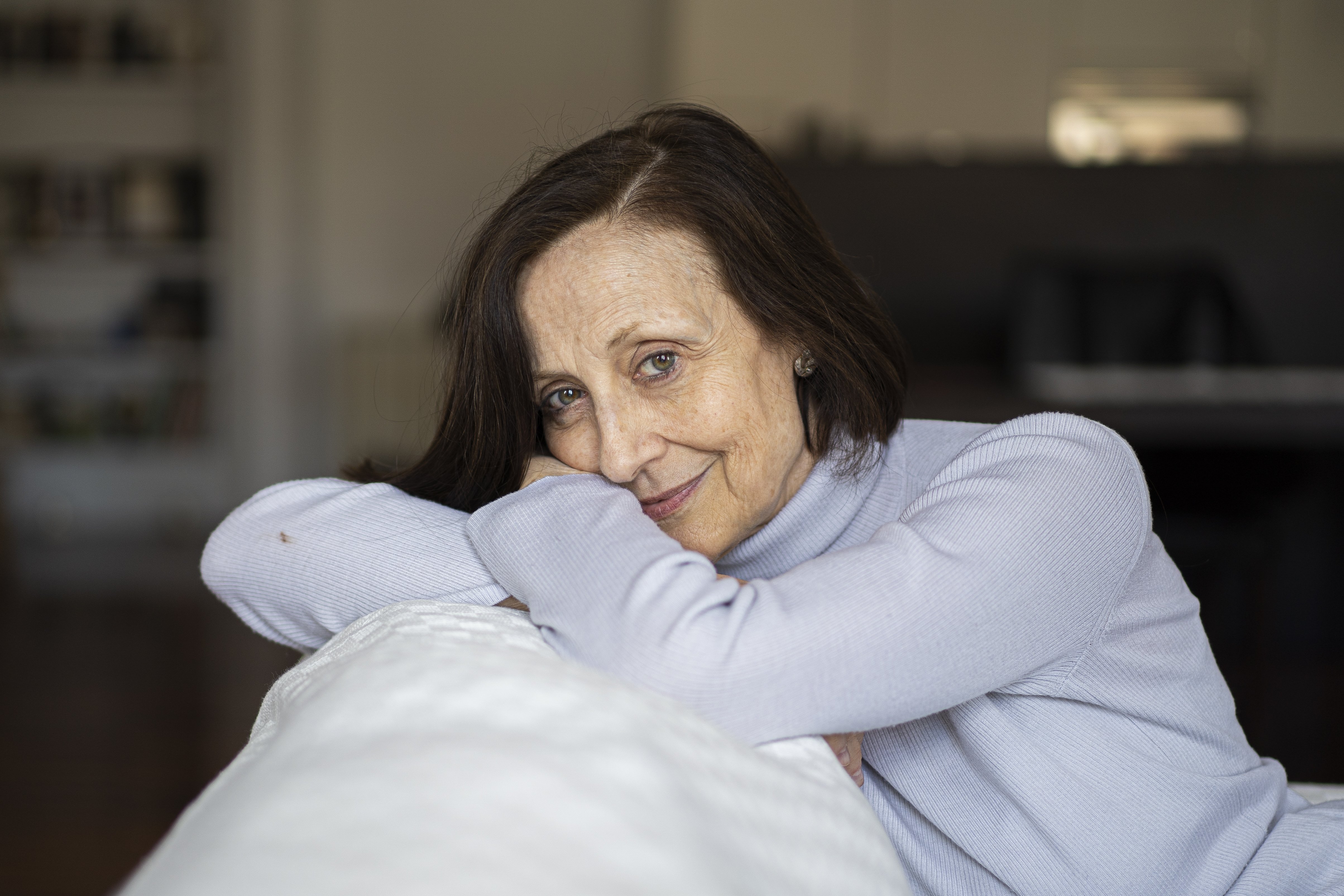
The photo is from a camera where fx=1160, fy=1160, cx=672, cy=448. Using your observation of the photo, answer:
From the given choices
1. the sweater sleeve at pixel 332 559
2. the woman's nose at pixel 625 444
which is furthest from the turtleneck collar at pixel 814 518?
the sweater sleeve at pixel 332 559

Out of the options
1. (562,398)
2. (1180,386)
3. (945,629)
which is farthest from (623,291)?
(1180,386)

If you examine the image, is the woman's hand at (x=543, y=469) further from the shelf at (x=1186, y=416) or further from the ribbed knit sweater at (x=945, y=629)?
the shelf at (x=1186, y=416)

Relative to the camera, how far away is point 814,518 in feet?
3.48

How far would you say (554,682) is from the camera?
0.62 meters

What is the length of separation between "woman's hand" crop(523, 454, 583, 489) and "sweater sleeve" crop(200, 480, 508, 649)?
7cm

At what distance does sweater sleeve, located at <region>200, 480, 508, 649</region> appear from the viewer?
954 mm

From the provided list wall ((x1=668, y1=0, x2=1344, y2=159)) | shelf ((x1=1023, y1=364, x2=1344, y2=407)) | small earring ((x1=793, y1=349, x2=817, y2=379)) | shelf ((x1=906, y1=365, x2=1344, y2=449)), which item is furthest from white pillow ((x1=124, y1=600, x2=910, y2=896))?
wall ((x1=668, y1=0, x2=1344, y2=159))

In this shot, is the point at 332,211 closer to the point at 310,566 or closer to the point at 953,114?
the point at 953,114

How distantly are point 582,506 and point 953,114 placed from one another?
159 inches

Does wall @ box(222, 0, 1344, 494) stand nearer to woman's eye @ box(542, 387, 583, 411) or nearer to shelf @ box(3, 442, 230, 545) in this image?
shelf @ box(3, 442, 230, 545)

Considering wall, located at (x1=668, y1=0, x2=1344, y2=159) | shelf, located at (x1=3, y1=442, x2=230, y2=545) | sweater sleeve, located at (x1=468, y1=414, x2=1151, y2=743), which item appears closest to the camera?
sweater sleeve, located at (x1=468, y1=414, x2=1151, y2=743)

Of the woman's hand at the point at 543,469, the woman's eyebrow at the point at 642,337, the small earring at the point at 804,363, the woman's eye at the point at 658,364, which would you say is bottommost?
the woman's hand at the point at 543,469

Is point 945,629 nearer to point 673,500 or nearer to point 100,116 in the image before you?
point 673,500

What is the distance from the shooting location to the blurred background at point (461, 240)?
3037 millimetres
